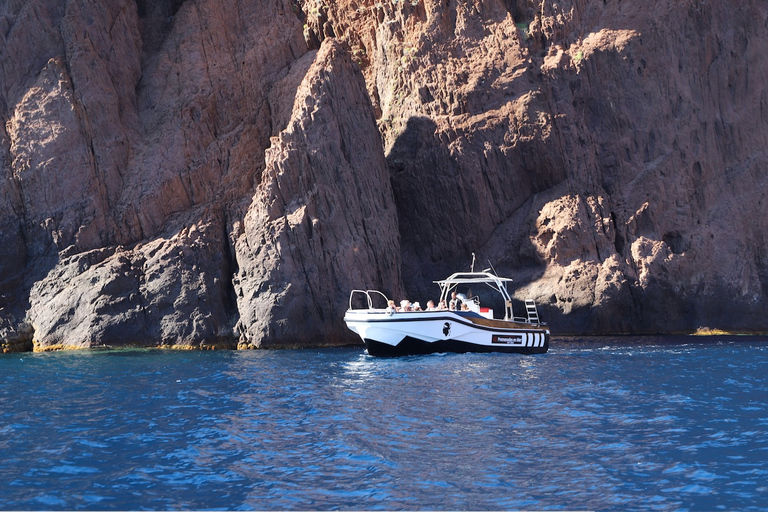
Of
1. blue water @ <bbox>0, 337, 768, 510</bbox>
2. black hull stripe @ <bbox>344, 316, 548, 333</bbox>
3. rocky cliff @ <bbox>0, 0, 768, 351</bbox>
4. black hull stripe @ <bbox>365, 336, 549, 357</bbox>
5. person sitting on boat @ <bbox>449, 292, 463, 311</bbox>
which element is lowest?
blue water @ <bbox>0, 337, 768, 510</bbox>

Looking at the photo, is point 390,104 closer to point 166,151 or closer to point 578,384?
point 166,151

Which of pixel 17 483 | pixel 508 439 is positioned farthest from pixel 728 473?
pixel 17 483

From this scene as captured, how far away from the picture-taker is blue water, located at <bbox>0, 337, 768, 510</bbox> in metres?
10.5

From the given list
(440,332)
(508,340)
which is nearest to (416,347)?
(440,332)

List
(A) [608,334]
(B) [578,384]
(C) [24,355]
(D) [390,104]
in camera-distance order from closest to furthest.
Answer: (B) [578,384] → (C) [24,355] → (A) [608,334] → (D) [390,104]

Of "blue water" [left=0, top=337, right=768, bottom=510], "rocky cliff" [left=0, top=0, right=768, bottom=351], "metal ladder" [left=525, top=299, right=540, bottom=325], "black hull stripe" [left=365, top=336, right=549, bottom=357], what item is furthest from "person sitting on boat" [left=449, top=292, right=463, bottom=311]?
"blue water" [left=0, top=337, right=768, bottom=510]

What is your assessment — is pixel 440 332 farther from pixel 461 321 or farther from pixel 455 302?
pixel 455 302

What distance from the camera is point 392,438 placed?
1390cm

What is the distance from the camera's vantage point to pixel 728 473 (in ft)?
37.1

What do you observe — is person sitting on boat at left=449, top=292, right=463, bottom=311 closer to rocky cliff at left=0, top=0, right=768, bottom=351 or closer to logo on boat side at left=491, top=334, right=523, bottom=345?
logo on boat side at left=491, top=334, right=523, bottom=345

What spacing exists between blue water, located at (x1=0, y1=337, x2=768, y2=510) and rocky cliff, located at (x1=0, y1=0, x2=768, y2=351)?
11417 millimetres

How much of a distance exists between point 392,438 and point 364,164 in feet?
84.4

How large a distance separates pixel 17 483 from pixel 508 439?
808 centimetres

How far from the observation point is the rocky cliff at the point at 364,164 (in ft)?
116
